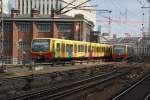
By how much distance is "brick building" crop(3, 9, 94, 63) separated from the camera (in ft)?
329

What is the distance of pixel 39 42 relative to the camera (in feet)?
176

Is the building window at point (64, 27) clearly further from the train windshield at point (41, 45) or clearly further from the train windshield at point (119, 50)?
the train windshield at point (41, 45)

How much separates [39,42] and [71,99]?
1229 inches

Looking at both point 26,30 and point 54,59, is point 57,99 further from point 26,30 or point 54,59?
point 26,30

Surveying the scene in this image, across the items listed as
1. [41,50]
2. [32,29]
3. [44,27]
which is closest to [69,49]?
[41,50]

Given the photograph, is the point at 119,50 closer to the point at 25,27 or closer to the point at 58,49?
the point at 25,27

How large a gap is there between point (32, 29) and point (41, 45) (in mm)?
47970

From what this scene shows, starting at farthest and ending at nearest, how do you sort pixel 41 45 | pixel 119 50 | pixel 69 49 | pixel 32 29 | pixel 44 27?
1. pixel 44 27
2. pixel 32 29
3. pixel 119 50
4. pixel 69 49
5. pixel 41 45

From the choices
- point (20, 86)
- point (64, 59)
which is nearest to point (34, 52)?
point (64, 59)

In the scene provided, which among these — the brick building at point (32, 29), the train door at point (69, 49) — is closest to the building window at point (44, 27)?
the brick building at point (32, 29)

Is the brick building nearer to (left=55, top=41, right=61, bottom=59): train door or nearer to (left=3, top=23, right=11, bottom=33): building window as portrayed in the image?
(left=3, top=23, right=11, bottom=33): building window

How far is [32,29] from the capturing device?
3969 inches

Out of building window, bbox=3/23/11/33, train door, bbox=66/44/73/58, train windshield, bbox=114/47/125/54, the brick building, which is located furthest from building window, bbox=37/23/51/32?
train door, bbox=66/44/73/58

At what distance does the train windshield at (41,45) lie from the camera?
52844mm
